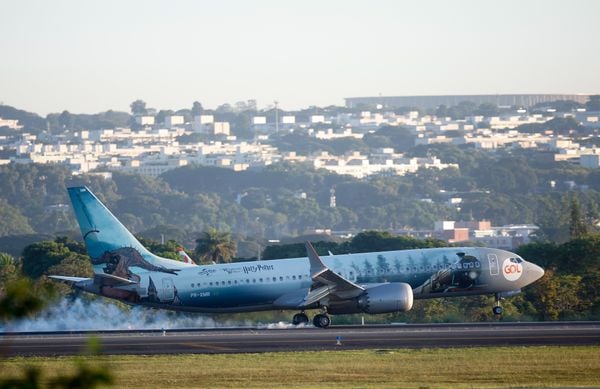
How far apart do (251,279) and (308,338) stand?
21.0 ft

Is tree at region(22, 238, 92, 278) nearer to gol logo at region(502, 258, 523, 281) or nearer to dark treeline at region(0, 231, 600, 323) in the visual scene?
dark treeline at region(0, 231, 600, 323)

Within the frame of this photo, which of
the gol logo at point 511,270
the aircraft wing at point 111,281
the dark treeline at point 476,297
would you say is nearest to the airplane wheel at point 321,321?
the dark treeline at point 476,297

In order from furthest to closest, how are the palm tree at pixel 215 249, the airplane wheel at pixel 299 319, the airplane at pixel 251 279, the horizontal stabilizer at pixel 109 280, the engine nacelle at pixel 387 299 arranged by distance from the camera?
the palm tree at pixel 215 249 → the airplane wheel at pixel 299 319 → the horizontal stabilizer at pixel 109 280 → the airplane at pixel 251 279 → the engine nacelle at pixel 387 299

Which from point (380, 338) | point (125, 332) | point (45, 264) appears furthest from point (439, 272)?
point (45, 264)

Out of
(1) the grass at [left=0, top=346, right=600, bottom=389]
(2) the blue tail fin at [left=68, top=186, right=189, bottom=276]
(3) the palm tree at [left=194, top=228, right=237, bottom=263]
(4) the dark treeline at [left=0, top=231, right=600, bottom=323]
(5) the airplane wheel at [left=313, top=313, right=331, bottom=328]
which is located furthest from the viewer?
(3) the palm tree at [left=194, top=228, right=237, bottom=263]

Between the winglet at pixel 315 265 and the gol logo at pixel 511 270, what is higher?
the winglet at pixel 315 265

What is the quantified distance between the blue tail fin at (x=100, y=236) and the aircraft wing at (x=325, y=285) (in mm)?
6618

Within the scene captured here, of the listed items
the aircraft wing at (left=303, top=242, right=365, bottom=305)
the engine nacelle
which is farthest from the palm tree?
the engine nacelle

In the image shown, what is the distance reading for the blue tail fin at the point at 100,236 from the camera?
61.6m

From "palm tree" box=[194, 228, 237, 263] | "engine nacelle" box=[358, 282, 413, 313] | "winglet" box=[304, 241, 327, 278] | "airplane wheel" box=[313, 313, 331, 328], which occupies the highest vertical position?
"winglet" box=[304, 241, 327, 278]

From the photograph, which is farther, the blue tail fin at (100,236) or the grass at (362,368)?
the blue tail fin at (100,236)

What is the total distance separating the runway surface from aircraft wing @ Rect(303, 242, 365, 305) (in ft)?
4.49

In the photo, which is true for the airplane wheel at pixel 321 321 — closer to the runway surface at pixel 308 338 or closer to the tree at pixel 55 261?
the runway surface at pixel 308 338

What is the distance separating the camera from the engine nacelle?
5984cm
